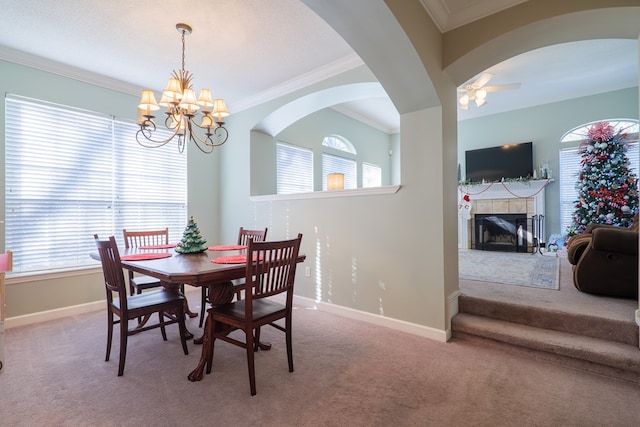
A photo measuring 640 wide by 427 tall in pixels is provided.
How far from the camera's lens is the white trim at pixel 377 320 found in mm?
2648

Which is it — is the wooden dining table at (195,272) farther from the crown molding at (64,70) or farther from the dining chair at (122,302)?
the crown molding at (64,70)

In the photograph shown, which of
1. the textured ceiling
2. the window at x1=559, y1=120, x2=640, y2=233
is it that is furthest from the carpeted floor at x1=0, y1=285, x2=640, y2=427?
the window at x1=559, y1=120, x2=640, y2=233

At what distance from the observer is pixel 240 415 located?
166 centimetres

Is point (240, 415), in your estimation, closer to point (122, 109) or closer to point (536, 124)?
point (122, 109)

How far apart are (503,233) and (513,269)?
2187 millimetres

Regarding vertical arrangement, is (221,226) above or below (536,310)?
above

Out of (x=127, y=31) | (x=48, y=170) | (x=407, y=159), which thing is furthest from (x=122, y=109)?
(x=407, y=159)

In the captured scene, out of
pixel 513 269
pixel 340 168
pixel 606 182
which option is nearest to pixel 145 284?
pixel 340 168

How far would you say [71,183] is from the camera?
3.41 m

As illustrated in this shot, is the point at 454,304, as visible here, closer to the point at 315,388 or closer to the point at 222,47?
the point at 315,388

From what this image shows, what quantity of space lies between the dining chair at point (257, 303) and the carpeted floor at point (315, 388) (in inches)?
8.6

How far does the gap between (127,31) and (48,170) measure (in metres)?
1.78

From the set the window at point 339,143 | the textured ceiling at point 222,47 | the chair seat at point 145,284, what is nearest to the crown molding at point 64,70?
the textured ceiling at point 222,47

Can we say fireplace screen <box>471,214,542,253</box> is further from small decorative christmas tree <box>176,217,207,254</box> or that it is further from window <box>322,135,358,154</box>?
small decorative christmas tree <box>176,217,207,254</box>
